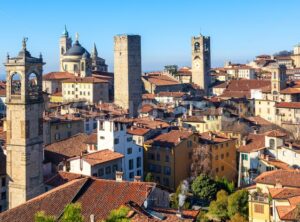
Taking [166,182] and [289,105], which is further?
[289,105]

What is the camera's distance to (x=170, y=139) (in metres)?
39.5

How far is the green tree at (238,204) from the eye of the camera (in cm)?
2902

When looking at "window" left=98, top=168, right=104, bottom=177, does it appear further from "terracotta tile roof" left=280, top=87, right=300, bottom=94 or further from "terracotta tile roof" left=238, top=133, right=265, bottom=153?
"terracotta tile roof" left=280, top=87, right=300, bottom=94

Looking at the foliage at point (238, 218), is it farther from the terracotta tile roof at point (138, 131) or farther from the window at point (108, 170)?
the terracotta tile roof at point (138, 131)

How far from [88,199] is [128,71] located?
182ft

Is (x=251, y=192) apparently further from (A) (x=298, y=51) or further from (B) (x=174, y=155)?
(A) (x=298, y=51)

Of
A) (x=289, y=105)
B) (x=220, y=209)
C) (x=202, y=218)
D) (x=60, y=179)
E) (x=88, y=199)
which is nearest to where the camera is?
(x=88, y=199)

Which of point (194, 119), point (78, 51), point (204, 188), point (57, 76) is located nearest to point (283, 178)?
point (204, 188)

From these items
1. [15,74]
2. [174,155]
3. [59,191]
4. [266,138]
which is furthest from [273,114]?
[59,191]

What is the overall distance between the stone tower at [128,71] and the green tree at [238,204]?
45762 mm

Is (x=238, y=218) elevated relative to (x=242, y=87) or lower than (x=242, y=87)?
lower

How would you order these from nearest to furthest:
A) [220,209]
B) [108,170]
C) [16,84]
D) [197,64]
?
[16,84], [220,209], [108,170], [197,64]

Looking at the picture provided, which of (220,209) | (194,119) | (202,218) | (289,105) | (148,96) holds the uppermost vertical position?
(148,96)

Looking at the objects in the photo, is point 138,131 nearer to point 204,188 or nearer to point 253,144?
point 253,144
